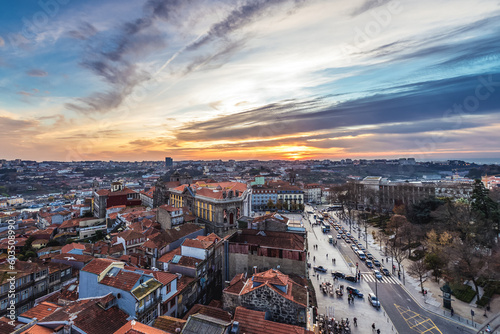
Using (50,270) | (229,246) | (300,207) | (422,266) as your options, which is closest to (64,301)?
(50,270)

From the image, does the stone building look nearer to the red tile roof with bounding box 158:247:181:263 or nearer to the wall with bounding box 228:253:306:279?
the wall with bounding box 228:253:306:279

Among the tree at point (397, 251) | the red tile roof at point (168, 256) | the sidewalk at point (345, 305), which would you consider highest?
the red tile roof at point (168, 256)

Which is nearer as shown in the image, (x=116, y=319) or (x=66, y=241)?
(x=116, y=319)

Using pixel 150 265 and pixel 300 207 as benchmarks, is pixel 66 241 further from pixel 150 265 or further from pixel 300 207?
pixel 300 207

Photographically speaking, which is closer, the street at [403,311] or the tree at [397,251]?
the street at [403,311]

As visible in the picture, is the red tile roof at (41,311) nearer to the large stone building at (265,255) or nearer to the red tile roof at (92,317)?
the red tile roof at (92,317)

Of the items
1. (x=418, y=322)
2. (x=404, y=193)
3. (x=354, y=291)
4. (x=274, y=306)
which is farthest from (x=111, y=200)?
(x=404, y=193)

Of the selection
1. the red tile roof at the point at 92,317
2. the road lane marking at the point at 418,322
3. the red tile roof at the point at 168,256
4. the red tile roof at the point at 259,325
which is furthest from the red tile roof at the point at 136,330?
the road lane marking at the point at 418,322
